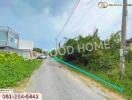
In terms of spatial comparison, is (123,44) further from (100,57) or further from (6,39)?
(6,39)

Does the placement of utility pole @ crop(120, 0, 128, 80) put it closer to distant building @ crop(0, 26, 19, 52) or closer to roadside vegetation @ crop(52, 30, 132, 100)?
roadside vegetation @ crop(52, 30, 132, 100)

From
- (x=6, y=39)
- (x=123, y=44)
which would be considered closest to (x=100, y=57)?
(x=123, y=44)

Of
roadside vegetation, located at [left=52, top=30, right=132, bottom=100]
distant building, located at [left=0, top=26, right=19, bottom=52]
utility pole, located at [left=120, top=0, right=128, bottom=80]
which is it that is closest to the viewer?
utility pole, located at [left=120, top=0, right=128, bottom=80]

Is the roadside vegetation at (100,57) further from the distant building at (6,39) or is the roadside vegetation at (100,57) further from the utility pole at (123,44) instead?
the distant building at (6,39)

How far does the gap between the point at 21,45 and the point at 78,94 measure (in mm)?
62444

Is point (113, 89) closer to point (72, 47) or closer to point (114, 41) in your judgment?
point (114, 41)

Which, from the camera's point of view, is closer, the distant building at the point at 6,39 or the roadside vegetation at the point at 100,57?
the roadside vegetation at the point at 100,57

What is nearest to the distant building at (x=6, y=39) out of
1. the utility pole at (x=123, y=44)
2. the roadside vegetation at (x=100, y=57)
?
the roadside vegetation at (x=100, y=57)

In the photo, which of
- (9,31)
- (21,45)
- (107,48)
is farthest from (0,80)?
(21,45)

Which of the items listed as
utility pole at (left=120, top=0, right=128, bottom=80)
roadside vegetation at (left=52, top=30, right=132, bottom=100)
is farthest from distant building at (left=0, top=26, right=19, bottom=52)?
utility pole at (left=120, top=0, right=128, bottom=80)

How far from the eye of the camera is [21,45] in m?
74.1

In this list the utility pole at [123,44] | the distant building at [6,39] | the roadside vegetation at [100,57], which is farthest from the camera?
the distant building at [6,39]

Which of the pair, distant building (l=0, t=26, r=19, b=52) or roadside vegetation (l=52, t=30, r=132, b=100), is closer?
roadside vegetation (l=52, t=30, r=132, b=100)

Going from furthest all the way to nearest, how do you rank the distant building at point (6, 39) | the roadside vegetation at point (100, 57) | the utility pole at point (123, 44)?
the distant building at point (6, 39)
the roadside vegetation at point (100, 57)
the utility pole at point (123, 44)
